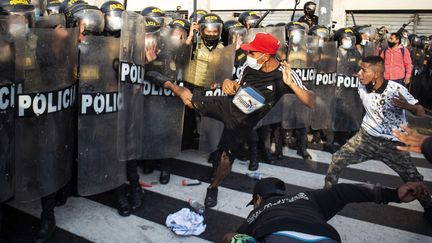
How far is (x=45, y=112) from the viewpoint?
126 inches

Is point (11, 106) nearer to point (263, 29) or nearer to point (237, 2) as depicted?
point (263, 29)

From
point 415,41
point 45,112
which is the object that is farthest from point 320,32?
point 415,41

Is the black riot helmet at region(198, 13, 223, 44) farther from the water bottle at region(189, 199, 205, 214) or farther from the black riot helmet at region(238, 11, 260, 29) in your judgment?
the water bottle at region(189, 199, 205, 214)

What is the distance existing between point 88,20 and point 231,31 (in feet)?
7.86

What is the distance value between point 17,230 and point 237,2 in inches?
751

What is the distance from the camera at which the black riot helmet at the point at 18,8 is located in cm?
327

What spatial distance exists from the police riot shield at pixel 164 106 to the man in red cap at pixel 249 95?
209 mm

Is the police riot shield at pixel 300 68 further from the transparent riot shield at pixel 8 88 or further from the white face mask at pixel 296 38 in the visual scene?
the transparent riot shield at pixel 8 88

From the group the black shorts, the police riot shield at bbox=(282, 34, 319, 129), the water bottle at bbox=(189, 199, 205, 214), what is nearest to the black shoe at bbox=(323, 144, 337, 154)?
the police riot shield at bbox=(282, 34, 319, 129)

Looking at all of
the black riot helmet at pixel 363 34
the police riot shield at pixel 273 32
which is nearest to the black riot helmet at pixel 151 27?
the police riot shield at pixel 273 32

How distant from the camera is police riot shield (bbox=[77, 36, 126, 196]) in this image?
3.60 meters

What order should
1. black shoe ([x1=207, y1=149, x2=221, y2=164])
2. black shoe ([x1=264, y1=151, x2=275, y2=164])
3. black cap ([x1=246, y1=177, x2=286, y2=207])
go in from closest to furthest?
black cap ([x1=246, y1=177, x2=286, y2=207]) < black shoe ([x1=207, y1=149, x2=221, y2=164]) < black shoe ([x1=264, y1=151, x2=275, y2=164])

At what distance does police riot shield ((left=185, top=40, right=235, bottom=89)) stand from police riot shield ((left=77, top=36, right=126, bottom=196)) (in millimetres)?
1546

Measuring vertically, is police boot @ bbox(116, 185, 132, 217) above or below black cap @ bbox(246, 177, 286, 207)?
below
